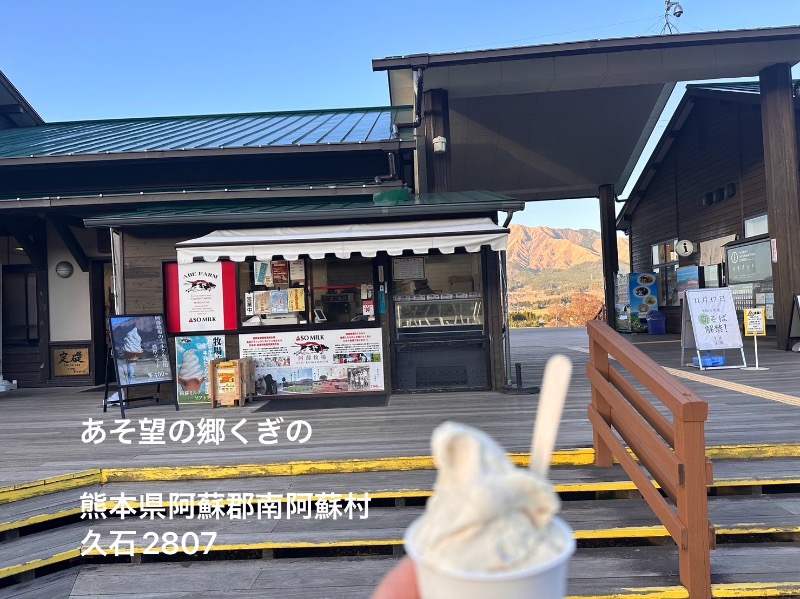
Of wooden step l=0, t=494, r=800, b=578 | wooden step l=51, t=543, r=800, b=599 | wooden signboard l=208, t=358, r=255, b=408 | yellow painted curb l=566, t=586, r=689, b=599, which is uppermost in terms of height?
wooden signboard l=208, t=358, r=255, b=408

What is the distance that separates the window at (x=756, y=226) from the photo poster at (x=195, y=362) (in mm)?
11603

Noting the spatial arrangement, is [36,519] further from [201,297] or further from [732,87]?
[732,87]

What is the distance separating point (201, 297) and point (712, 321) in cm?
773

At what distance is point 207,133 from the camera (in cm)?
1089

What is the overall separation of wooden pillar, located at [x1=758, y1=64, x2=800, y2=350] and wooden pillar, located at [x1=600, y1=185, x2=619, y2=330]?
23.5 ft

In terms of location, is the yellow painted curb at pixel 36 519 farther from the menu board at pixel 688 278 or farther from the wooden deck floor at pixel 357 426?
the menu board at pixel 688 278

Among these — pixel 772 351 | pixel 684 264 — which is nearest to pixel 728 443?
pixel 772 351

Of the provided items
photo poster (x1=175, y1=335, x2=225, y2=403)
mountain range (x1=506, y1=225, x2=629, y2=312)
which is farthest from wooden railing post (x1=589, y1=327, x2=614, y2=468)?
mountain range (x1=506, y1=225, x2=629, y2=312)

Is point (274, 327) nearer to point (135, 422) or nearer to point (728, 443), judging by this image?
point (135, 422)

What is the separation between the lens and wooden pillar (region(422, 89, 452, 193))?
925 cm

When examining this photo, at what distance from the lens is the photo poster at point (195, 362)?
7086mm

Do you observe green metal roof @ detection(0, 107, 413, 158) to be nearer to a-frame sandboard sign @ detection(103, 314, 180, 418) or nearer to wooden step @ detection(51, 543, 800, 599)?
a-frame sandboard sign @ detection(103, 314, 180, 418)

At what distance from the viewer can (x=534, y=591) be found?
0.83 m

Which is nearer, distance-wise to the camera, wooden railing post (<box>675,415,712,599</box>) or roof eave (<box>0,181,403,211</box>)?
wooden railing post (<box>675,415,712,599</box>)
